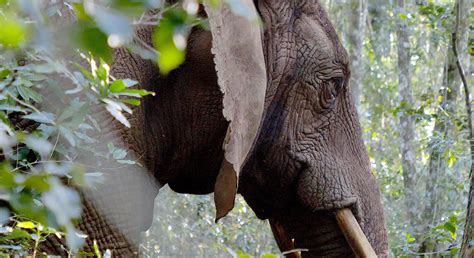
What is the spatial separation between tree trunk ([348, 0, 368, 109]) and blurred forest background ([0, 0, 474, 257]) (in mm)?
19

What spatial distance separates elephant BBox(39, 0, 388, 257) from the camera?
183 inches

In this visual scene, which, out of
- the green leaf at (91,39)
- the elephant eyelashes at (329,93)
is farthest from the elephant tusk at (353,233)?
the green leaf at (91,39)

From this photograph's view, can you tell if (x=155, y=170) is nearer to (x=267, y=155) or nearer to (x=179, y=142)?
(x=179, y=142)

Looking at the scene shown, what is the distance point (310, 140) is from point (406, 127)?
545 cm

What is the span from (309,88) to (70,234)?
133 inches

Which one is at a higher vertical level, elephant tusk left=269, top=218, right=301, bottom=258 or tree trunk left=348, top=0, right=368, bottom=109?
elephant tusk left=269, top=218, right=301, bottom=258

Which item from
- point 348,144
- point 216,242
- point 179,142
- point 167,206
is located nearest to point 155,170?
point 179,142

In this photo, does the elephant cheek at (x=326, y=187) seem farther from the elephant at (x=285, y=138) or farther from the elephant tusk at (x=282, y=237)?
the elephant tusk at (x=282, y=237)

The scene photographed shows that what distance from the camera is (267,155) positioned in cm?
488

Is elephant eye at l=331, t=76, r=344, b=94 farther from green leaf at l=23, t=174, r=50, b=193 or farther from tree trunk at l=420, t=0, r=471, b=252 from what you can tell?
green leaf at l=23, t=174, r=50, b=193

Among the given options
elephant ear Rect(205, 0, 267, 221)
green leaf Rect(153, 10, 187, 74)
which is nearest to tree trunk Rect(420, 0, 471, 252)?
elephant ear Rect(205, 0, 267, 221)

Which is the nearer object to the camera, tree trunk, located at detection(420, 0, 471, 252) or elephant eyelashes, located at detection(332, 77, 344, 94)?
elephant eyelashes, located at detection(332, 77, 344, 94)

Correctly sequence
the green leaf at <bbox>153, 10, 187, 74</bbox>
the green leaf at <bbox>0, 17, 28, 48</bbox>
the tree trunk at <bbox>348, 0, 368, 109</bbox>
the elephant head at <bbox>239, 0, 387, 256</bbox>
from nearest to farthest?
the green leaf at <bbox>0, 17, 28, 48</bbox> < the green leaf at <bbox>153, 10, 187, 74</bbox> < the elephant head at <bbox>239, 0, 387, 256</bbox> < the tree trunk at <bbox>348, 0, 368, 109</bbox>

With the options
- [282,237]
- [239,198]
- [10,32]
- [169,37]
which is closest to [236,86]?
[282,237]
